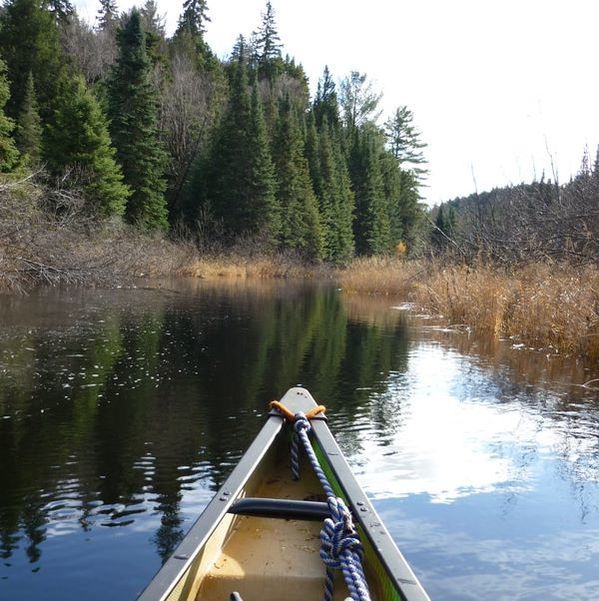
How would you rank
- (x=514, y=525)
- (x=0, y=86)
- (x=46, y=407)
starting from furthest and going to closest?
1. (x=0, y=86)
2. (x=46, y=407)
3. (x=514, y=525)

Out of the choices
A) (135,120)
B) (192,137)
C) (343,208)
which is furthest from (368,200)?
(135,120)

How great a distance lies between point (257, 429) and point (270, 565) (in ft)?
11.7

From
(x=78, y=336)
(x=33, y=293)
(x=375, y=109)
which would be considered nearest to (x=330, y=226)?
(x=375, y=109)

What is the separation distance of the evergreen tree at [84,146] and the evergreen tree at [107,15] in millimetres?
28286

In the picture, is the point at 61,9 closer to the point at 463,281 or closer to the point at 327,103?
the point at 327,103

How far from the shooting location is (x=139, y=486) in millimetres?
5141

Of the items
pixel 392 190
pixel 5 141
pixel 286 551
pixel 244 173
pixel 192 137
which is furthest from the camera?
pixel 392 190

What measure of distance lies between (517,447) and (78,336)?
8.08 metres

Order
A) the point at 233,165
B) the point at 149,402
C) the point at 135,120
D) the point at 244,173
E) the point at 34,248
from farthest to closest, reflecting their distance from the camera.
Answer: the point at 244,173
the point at 233,165
the point at 135,120
the point at 34,248
the point at 149,402

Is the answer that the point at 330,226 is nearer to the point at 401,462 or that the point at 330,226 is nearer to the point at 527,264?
the point at 527,264

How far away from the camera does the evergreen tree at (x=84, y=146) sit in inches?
1203

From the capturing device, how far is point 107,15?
60000 millimetres

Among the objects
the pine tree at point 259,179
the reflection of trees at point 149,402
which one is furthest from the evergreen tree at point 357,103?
the reflection of trees at point 149,402

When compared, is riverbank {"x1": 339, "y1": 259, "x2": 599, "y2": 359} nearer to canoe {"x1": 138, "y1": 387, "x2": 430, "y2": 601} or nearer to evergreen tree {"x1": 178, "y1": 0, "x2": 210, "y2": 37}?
canoe {"x1": 138, "y1": 387, "x2": 430, "y2": 601}
